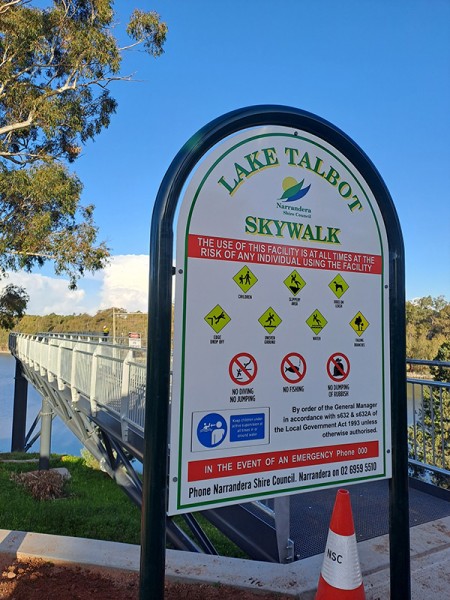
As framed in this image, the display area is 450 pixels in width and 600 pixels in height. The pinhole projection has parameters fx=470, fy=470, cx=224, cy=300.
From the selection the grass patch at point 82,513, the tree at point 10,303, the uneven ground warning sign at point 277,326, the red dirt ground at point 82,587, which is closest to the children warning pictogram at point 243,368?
the uneven ground warning sign at point 277,326

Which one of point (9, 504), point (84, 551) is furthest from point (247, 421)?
point (9, 504)

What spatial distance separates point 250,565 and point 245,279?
1.83m

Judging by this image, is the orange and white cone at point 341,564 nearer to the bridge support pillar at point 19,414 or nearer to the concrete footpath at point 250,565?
the concrete footpath at point 250,565

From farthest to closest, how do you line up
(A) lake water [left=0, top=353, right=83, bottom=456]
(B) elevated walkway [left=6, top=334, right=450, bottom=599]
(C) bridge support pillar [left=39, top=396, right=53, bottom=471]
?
(A) lake water [left=0, top=353, right=83, bottom=456], (C) bridge support pillar [left=39, top=396, right=53, bottom=471], (B) elevated walkway [left=6, top=334, right=450, bottom=599]

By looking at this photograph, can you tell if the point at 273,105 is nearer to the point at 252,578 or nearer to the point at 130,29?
the point at 252,578

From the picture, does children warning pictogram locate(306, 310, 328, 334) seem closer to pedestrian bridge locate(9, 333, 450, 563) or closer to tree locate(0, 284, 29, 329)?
pedestrian bridge locate(9, 333, 450, 563)

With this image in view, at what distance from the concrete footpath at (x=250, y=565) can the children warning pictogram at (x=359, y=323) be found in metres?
1.46

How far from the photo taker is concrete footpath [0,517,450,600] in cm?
263

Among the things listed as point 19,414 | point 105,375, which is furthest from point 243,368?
point 19,414

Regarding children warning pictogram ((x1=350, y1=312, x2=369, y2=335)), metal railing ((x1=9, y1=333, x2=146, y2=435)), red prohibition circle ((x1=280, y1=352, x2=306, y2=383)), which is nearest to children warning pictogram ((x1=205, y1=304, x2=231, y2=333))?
red prohibition circle ((x1=280, y1=352, x2=306, y2=383))

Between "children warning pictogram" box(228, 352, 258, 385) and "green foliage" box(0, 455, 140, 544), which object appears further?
"green foliage" box(0, 455, 140, 544)

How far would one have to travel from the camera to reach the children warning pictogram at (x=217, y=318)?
1908 millimetres

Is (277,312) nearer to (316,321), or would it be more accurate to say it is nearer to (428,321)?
(316,321)

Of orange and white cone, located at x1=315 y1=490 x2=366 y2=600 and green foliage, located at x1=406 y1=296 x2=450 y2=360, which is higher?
green foliage, located at x1=406 y1=296 x2=450 y2=360
